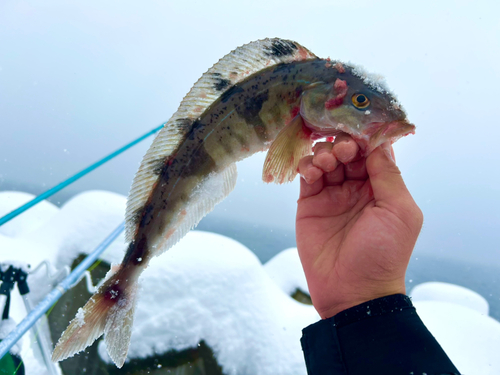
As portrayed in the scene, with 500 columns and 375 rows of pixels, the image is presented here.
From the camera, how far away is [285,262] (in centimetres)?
805

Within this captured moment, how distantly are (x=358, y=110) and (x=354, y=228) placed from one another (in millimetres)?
758

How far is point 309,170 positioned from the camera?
1807 mm

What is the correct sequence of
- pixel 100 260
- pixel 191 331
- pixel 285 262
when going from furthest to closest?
pixel 285 262 → pixel 100 260 → pixel 191 331

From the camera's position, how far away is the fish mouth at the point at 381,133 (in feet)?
5.46

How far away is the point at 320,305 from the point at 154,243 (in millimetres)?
1217

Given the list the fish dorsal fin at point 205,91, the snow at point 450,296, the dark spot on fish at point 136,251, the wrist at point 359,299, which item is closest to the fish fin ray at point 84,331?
the dark spot on fish at point 136,251

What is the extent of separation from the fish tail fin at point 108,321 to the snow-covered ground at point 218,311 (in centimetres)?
249

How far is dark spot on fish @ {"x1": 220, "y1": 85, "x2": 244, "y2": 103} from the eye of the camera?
198 centimetres

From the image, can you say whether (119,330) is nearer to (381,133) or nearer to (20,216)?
(381,133)

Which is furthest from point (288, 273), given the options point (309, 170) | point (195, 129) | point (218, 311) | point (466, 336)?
point (195, 129)

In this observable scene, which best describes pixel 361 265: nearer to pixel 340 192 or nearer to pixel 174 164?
pixel 340 192

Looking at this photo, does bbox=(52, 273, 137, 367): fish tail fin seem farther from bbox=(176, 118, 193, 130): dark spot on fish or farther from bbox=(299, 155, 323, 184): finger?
bbox=(299, 155, 323, 184): finger

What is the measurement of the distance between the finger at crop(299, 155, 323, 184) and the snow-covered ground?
336 centimetres

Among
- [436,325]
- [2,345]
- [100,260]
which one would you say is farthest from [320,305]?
[100,260]
